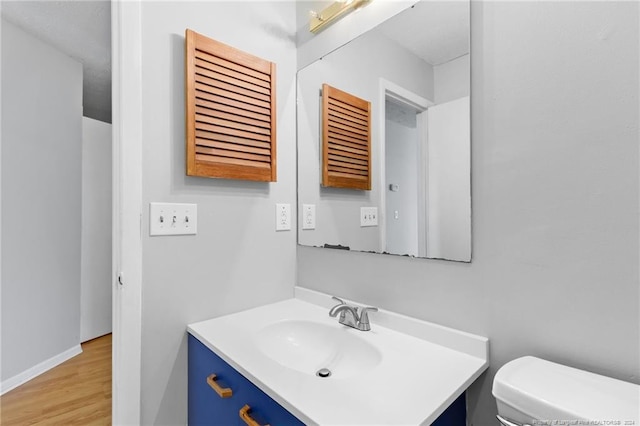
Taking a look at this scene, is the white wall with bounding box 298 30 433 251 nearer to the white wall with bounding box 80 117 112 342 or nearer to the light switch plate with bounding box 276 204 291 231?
the light switch plate with bounding box 276 204 291 231

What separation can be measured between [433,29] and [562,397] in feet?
3.48

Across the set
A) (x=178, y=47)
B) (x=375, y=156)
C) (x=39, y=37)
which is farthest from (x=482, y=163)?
(x=39, y=37)

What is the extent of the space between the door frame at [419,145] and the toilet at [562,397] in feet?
1.48

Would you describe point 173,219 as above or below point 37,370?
above

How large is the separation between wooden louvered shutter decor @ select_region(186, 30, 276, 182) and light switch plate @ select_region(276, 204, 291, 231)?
0.16 metres

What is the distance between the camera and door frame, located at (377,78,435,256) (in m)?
1.08

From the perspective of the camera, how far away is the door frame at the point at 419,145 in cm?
108

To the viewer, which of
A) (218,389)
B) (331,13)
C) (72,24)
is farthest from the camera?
(72,24)

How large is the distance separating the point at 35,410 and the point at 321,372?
2.03 m

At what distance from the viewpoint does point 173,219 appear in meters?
1.17

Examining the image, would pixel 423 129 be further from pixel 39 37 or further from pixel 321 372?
pixel 39 37

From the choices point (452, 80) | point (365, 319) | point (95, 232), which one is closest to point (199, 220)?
point (365, 319)

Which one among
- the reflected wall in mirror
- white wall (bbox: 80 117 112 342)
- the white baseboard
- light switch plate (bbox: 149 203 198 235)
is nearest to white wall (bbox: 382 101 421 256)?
the reflected wall in mirror

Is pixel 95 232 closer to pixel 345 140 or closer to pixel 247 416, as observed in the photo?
pixel 345 140
